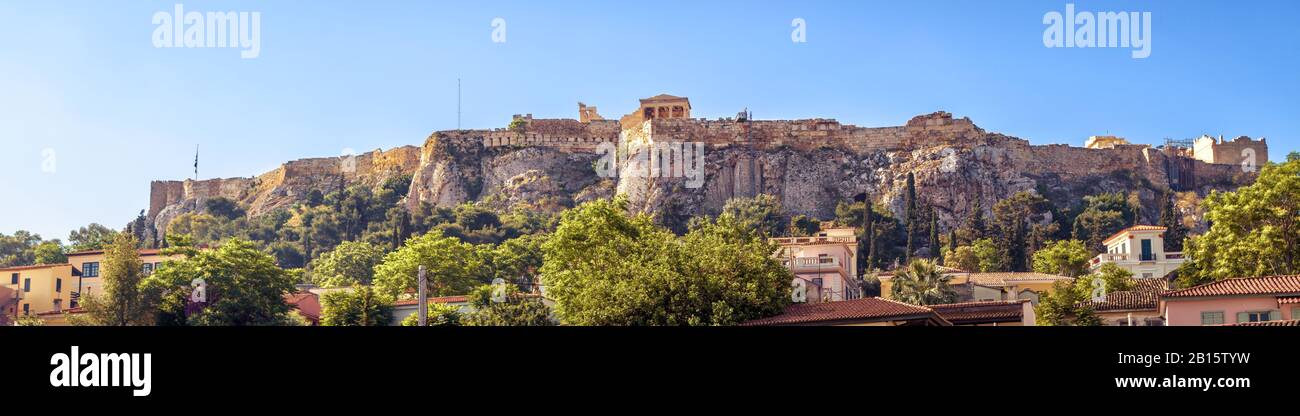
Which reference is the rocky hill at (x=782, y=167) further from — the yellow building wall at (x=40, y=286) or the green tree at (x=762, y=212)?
the yellow building wall at (x=40, y=286)

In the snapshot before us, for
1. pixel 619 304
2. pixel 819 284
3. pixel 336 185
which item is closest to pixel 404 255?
pixel 819 284

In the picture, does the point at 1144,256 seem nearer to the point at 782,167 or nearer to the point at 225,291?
the point at 225,291

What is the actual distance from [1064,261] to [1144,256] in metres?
7.32

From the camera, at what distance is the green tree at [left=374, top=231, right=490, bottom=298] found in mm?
69375

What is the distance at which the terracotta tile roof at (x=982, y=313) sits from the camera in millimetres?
38406

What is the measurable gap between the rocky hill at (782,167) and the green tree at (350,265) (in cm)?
1837

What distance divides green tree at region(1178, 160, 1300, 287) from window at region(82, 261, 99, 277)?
47.0 m

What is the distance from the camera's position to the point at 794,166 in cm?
10819

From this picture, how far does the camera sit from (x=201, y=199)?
126562 millimetres

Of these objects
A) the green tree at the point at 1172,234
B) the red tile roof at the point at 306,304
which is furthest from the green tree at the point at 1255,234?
the red tile roof at the point at 306,304

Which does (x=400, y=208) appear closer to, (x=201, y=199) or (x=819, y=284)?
(x=201, y=199)

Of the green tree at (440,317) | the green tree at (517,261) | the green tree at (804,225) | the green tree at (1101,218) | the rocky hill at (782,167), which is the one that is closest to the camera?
the green tree at (440,317)

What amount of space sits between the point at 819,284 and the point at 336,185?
70226 millimetres
